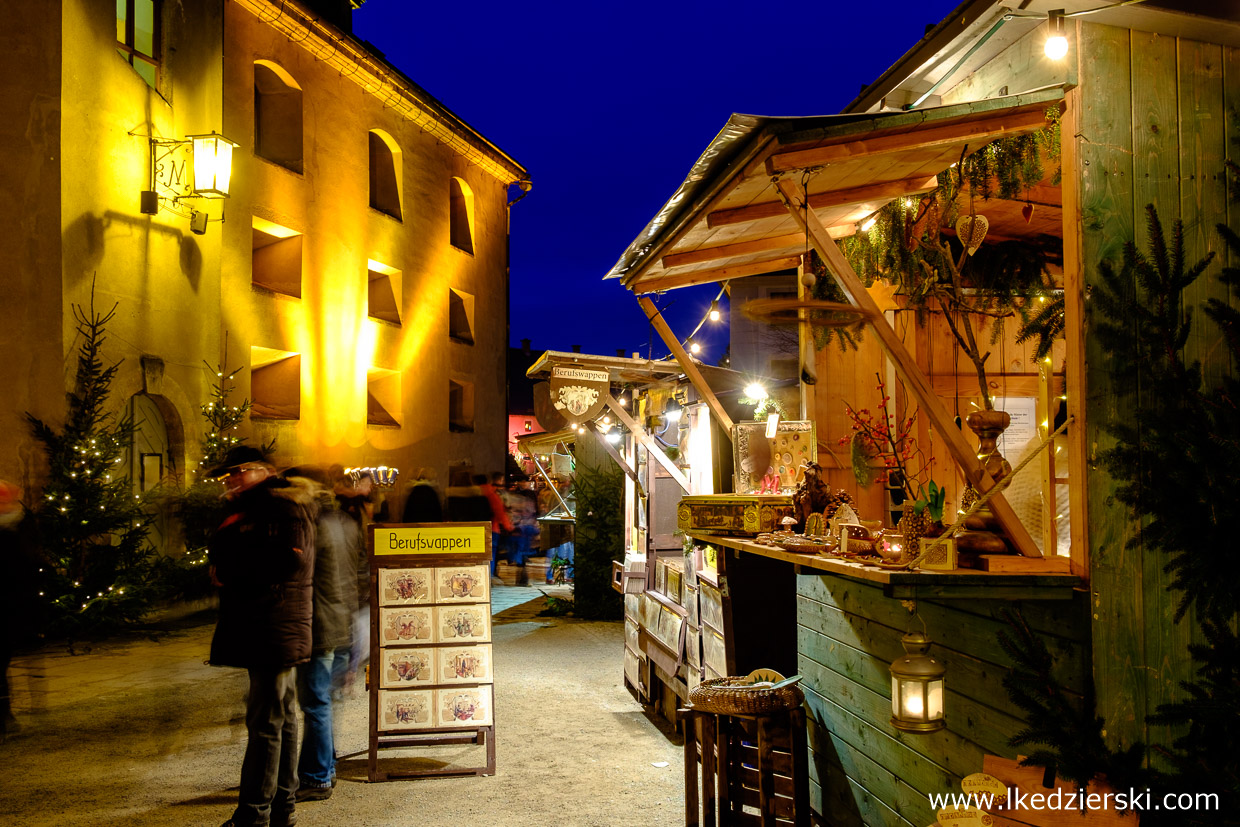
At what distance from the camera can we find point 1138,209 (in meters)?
3.21

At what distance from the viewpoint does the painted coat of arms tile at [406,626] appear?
23.1 feet

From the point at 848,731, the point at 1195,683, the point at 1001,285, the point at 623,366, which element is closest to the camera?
the point at 1195,683

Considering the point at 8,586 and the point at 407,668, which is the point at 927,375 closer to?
the point at 407,668

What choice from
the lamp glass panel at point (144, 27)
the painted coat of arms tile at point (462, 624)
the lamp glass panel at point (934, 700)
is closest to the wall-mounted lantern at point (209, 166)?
the lamp glass panel at point (144, 27)

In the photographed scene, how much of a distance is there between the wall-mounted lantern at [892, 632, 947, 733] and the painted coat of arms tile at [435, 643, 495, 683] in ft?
13.7

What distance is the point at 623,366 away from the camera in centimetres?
940

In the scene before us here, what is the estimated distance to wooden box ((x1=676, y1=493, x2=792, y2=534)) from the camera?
5234mm

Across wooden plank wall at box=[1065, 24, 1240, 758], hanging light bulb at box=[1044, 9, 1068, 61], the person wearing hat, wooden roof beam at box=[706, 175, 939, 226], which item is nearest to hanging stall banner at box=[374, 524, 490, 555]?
the person wearing hat

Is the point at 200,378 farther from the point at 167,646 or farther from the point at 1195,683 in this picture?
the point at 1195,683

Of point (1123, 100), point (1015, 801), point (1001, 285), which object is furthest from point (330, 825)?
point (1123, 100)

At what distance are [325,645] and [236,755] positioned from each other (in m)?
1.69

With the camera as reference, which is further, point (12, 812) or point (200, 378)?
point (200, 378)

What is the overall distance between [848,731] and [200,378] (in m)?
11.8

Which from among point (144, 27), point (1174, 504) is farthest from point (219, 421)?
point (1174, 504)
